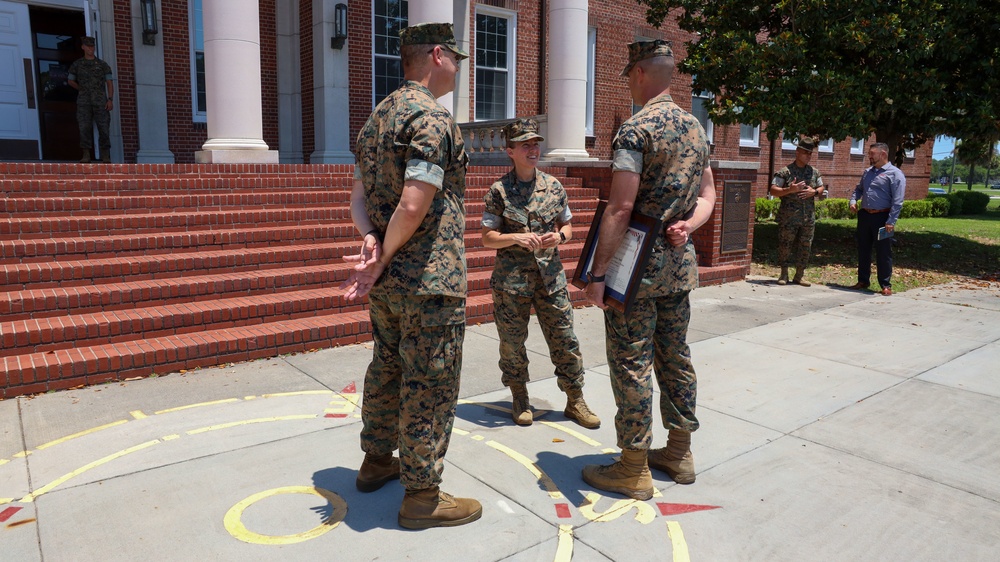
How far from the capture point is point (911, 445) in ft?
14.2

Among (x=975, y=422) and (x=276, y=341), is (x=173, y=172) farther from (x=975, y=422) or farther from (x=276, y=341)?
(x=975, y=422)

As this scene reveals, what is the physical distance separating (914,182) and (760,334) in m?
28.2

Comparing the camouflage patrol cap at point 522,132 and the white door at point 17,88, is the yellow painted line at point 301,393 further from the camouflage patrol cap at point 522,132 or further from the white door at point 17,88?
the white door at point 17,88

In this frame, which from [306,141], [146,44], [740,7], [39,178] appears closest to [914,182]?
[740,7]

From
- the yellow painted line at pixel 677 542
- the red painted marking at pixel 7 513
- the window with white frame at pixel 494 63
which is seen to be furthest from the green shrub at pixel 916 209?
the red painted marking at pixel 7 513

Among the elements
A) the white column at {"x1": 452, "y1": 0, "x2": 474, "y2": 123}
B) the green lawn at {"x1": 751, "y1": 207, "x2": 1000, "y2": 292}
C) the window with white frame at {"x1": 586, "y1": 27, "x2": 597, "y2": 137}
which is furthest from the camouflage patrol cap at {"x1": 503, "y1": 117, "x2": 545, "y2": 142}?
the window with white frame at {"x1": 586, "y1": 27, "x2": 597, "y2": 137}

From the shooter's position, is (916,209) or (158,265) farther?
(916,209)

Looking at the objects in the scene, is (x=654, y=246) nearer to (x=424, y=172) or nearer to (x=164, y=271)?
(x=424, y=172)

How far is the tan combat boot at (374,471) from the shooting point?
3602mm

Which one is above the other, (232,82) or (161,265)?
(232,82)

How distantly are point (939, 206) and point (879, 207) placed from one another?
20.9 metres

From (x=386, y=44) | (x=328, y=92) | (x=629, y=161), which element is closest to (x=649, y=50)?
(x=629, y=161)

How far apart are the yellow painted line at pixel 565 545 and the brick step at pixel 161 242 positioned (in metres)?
5.18

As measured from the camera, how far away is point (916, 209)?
81.6 feet
